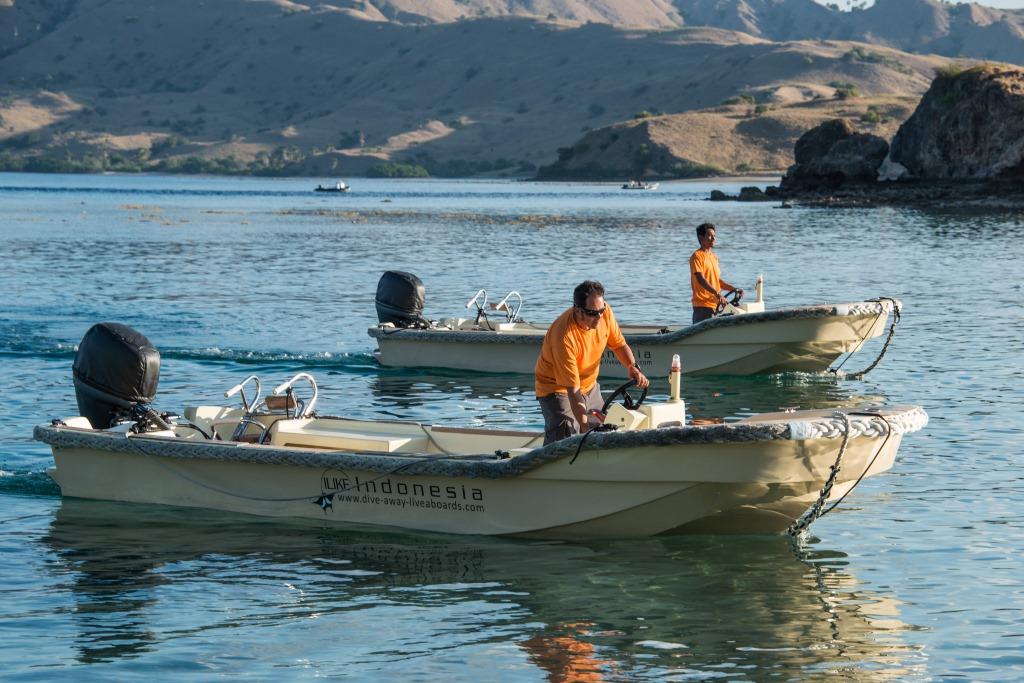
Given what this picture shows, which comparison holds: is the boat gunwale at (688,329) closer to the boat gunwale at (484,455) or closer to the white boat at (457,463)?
the white boat at (457,463)

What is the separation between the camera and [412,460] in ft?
41.8

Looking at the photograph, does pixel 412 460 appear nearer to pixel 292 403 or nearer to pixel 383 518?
pixel 383 518

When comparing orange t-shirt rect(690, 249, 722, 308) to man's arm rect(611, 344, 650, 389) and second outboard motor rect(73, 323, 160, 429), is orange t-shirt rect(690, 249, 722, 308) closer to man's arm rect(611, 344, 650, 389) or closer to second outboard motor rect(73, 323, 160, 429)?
man's arm rect(611, 344, 650, 389)

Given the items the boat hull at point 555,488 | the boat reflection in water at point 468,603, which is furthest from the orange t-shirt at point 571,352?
Result: the boat reflection in water at point 468,603

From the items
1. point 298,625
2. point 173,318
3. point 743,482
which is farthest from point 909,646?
point 173,318

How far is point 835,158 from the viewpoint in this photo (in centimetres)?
9856

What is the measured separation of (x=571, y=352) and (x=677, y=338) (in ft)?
33.8

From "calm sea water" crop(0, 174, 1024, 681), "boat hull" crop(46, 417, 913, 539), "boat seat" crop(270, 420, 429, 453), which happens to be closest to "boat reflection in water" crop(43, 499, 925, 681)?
"calm sea water" crop(0, 174, 1024, 681)

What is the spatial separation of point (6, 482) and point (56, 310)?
18404 millimetres

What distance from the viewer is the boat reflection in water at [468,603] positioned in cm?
1030

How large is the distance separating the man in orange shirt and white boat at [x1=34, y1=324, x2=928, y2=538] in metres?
0.33

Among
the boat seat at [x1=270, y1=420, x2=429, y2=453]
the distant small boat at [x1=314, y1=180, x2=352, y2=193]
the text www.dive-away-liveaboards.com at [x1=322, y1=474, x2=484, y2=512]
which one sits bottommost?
the text www.dive-away-liveaboards.com at [x1=322, y1=474, x2=484, y2=512]

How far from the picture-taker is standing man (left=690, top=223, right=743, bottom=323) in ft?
66.0

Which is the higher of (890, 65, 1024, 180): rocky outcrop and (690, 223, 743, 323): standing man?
(890, 65, 1024, 180): rocky outcrop
